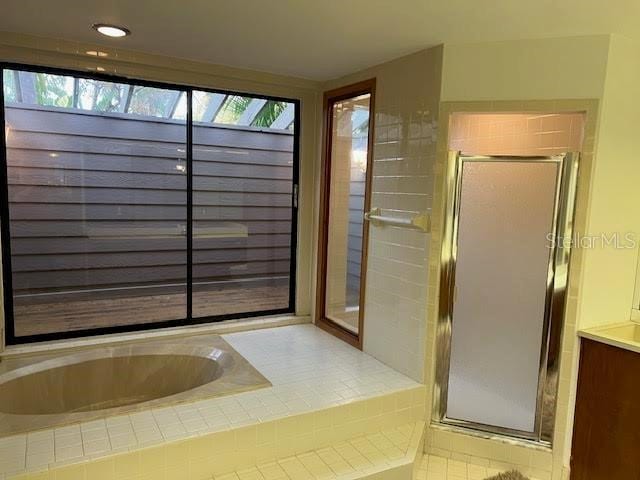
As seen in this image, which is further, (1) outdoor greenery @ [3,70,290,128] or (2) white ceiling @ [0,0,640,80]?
(1) outdoor greenery @ [3,70,290,128]

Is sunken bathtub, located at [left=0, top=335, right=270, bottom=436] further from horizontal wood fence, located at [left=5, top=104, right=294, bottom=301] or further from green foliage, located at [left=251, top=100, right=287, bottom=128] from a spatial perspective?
green foliage, located at [left=251, top=100, right=287, bottom=128]

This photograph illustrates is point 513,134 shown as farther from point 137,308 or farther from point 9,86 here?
point 9,86

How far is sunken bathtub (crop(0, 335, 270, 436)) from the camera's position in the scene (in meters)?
2.49

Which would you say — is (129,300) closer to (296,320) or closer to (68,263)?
(68,263)

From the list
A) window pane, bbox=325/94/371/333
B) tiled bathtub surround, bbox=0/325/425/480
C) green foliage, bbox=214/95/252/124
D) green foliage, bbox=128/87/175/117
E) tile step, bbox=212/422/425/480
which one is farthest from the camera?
green foliage, bbox=214/95/252/124

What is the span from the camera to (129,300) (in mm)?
3293

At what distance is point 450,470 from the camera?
2.47 m

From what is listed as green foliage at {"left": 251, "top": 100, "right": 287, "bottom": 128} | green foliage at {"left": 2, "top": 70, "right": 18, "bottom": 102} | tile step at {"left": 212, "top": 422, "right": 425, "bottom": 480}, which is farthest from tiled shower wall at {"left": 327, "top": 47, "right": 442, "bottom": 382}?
green foliage at {"left": 2, "top": 70, "right": 18, "bottom": 102}

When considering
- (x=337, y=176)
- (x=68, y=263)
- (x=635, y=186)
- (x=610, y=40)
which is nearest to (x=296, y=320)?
(x=337, y=176)

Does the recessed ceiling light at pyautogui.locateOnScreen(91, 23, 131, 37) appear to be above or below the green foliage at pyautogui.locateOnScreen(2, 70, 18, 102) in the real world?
above

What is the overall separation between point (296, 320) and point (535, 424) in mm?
1819

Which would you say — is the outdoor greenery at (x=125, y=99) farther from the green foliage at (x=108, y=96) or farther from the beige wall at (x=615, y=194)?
the beige wall at (x=615, y=194)

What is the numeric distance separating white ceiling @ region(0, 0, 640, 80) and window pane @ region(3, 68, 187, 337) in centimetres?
53

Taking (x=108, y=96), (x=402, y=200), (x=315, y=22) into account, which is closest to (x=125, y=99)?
(x=108, y=96)
